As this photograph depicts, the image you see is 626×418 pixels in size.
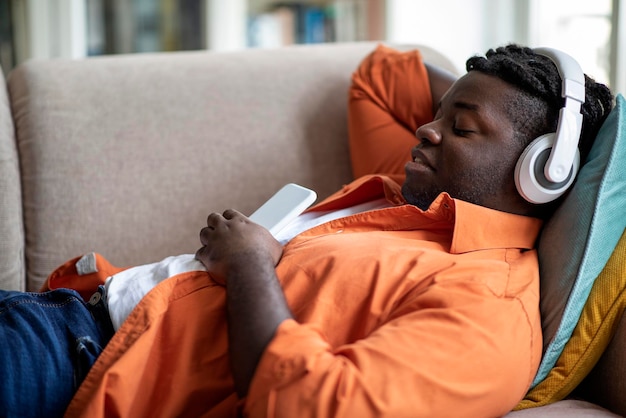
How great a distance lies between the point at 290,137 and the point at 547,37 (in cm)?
124

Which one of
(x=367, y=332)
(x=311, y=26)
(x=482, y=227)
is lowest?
(x=367, y=332)

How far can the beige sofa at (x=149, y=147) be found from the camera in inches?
58.6

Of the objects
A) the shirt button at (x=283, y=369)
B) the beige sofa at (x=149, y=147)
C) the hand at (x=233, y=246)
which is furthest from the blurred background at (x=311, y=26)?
the shirt button at (x=283, y=369)

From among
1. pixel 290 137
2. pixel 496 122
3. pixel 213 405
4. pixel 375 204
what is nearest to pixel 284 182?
pixel 290 137

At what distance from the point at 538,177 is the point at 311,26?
2.70 m

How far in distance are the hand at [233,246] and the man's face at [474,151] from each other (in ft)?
0.96

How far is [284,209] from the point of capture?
4.01 feet

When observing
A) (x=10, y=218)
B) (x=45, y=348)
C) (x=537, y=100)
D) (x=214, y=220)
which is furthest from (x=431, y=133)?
(x=10, y=218)

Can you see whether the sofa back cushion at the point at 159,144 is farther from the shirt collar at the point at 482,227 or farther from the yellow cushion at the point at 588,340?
the yellow cushion at the point at 588,340

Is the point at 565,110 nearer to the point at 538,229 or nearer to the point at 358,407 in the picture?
the point at 538,229

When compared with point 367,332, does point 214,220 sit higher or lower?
higher

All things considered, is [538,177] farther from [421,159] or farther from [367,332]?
[367,332]

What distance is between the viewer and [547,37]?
2432 mm

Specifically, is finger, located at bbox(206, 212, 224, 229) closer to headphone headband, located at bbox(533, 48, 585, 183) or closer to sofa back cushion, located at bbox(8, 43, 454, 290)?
sofa back cushion, located at bbox(8, 43, 454, 290)
